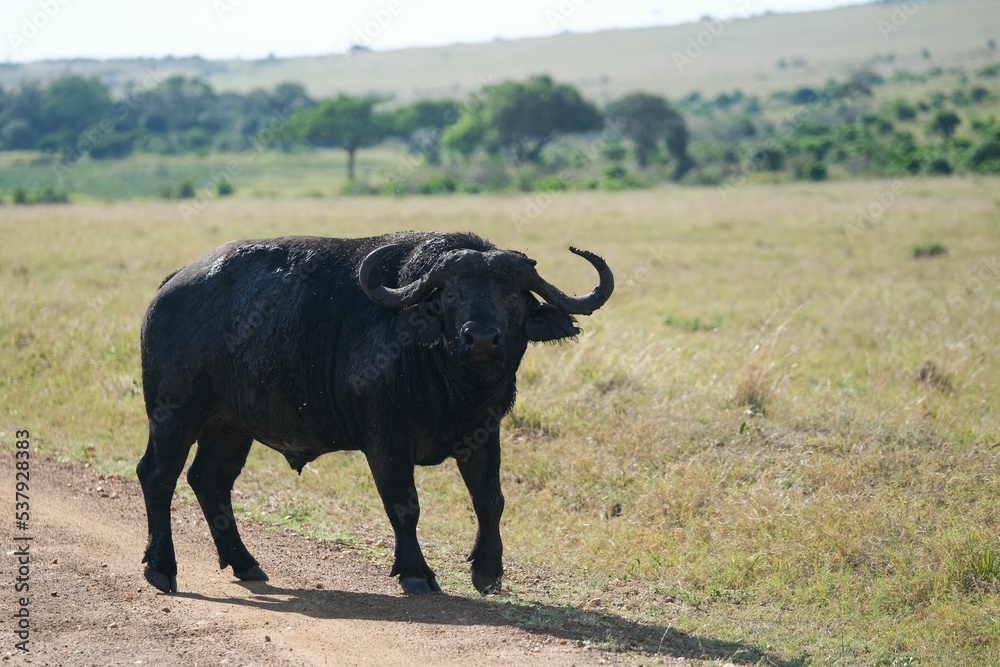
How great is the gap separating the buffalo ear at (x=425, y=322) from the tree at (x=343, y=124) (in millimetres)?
60645

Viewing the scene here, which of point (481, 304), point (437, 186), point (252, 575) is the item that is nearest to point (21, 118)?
point (437, 186)

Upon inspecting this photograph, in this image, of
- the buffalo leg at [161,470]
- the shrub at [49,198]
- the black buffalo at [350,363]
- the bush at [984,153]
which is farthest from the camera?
the bush at [984,153]

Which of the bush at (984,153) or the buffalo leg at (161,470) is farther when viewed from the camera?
the bush at (984,153)

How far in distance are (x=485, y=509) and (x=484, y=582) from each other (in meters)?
0.45

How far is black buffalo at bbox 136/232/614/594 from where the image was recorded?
22.6 ft

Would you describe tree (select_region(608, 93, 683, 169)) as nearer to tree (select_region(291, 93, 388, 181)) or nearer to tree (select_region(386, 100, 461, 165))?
tree (select_region(386, 100, 461, 165))

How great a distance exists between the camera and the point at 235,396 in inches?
301

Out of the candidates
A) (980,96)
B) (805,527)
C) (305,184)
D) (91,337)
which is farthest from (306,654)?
(980,96)

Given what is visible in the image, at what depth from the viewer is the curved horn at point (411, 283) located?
6762 millimetres

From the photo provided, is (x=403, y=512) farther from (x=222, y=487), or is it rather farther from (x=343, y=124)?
(x=343, y=124)

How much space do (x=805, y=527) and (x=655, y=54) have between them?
532 feet

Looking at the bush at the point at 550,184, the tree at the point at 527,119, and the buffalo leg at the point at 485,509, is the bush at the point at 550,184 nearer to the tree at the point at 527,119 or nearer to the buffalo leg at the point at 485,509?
the tree at the point at 527,119

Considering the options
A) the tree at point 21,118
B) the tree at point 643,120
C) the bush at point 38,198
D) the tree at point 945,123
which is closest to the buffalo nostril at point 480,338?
the bush at point 38,198

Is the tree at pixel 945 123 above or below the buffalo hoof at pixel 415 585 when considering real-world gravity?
above
